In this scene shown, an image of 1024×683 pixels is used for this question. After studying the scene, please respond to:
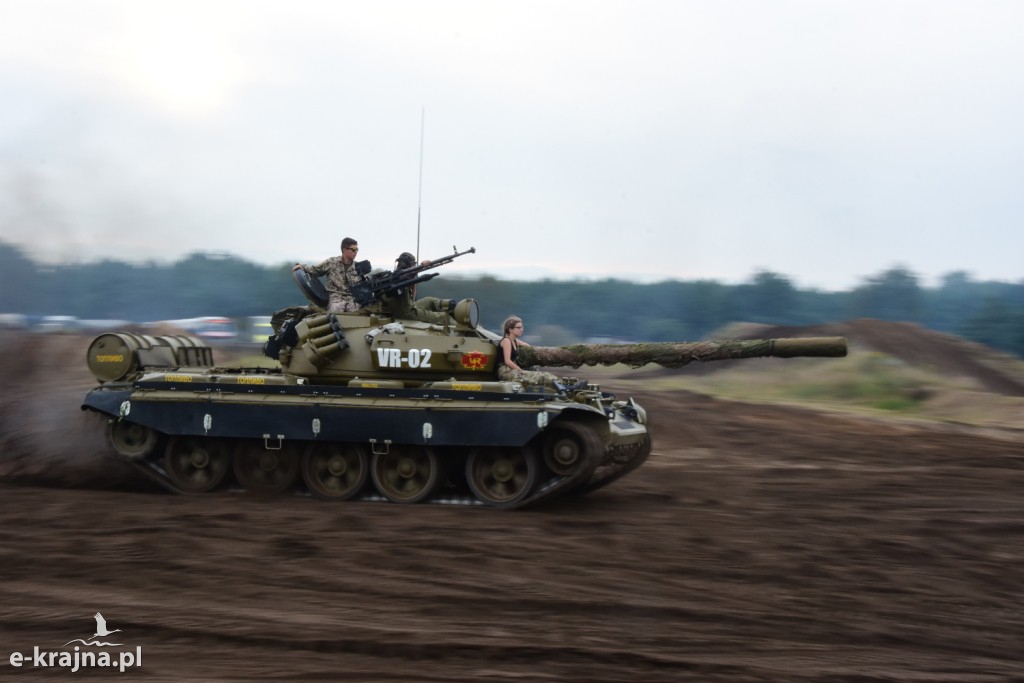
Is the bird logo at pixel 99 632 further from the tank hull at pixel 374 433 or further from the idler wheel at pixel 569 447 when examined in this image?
the idler wheel at pixel 569 447

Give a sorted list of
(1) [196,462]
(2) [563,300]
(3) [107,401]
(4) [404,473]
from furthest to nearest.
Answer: (2) [563,300] → (1) [196,462] → (3) [107,401] → (4) [404,473]

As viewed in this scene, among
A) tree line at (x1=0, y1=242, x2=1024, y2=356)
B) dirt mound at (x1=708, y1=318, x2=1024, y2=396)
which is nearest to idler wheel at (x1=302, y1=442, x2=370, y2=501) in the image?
tree line at (x1=0, y1=242, x2=1024, y2=356)

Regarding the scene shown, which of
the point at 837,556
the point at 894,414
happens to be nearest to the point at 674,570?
the point at 837,556

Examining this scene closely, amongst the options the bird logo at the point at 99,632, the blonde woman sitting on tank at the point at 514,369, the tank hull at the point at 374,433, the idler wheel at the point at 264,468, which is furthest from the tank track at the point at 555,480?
the bird logo at the point at 99,632

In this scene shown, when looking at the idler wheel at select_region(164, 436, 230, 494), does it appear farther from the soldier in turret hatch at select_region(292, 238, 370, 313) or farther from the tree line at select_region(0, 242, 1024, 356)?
the tree line at select_region(0, 242, 1024, 356)

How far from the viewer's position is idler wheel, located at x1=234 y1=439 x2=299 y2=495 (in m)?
13.9

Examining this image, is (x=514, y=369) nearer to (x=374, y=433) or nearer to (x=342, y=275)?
(x=374, y=433)

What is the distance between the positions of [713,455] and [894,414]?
8.89m

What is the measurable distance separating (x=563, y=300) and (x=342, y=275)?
28.4 m

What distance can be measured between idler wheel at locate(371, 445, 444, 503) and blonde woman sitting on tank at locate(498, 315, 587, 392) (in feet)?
4.55

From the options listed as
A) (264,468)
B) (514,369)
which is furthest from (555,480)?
(264,468)

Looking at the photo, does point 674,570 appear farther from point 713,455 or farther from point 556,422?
point 713,455

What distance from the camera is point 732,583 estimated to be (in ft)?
30.4

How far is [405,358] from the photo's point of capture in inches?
534
